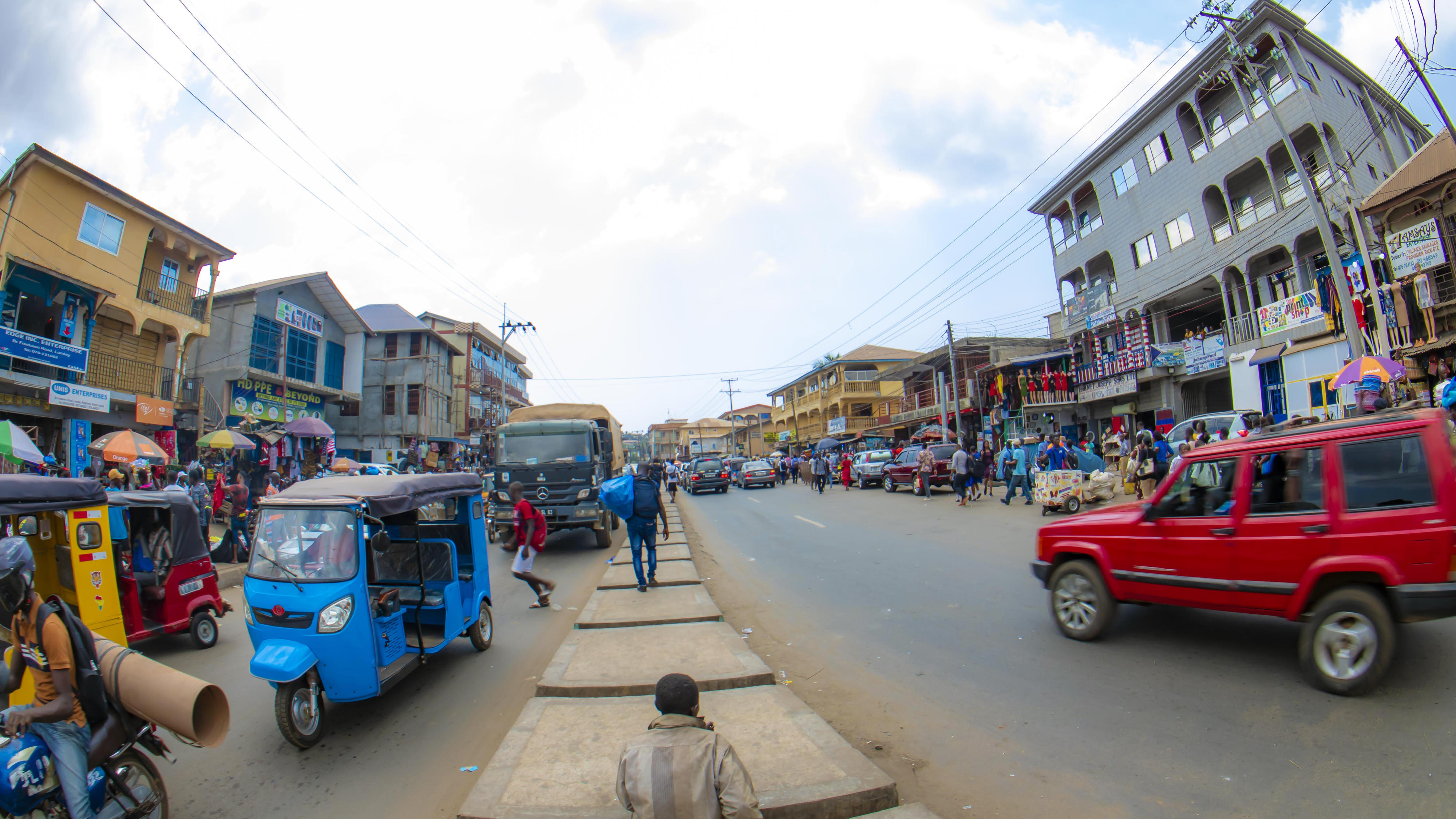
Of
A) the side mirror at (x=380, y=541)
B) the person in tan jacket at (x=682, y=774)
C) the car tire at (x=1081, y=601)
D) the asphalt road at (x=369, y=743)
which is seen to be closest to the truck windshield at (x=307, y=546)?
the side mirror at (x=380, y=541)

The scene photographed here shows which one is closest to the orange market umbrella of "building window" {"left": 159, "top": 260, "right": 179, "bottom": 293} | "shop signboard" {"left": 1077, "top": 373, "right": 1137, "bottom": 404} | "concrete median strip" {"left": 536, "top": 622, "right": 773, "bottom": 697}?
"building window" {"left": 159, "top": 260, "right": 179, "bottom": 293}

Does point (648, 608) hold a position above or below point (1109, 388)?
below

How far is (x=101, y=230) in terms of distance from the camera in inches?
723

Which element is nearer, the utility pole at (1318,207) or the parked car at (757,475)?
the utility pole at (1318,207)

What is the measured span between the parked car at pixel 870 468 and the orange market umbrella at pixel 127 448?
22682 mm

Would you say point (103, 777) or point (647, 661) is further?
point (647, 661)

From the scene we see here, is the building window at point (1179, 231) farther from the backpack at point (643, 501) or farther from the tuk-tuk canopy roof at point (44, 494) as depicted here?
the tuk-tuk canopy roof at point (44, 494)

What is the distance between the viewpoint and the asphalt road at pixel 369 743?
3.76 meters

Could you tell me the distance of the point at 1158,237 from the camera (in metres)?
23.2

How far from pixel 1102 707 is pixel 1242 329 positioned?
22031 mm

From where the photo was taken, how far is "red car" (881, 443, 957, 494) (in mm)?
20922

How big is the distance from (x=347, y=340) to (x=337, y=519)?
31432 mm

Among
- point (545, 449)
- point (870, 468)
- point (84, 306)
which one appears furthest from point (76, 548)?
point (870, 468)

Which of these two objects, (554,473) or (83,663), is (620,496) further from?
(83,663)
